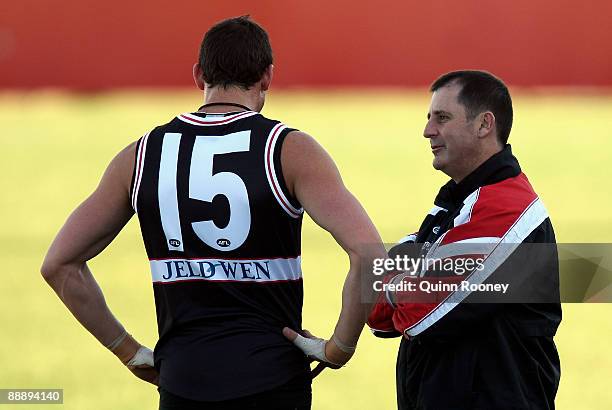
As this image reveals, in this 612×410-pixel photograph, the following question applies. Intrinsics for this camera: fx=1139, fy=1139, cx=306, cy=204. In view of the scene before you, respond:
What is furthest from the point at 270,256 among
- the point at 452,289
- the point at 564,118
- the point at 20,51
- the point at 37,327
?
the point at 20,51

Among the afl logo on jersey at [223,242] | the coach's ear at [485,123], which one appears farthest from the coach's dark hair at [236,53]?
the coach's ear at [485,123]

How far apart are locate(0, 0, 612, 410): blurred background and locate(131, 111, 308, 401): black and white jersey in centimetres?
299

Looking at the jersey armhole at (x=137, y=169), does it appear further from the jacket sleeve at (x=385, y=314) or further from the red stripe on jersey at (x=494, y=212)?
the red stripe on jersey at (x=494, y=212)

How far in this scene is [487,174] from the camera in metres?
3.32

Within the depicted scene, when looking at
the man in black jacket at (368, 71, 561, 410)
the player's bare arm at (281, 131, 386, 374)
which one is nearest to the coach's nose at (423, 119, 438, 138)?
the man in black jacket at (368, 71, 561, 410)

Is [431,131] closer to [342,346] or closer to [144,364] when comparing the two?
[342,346]

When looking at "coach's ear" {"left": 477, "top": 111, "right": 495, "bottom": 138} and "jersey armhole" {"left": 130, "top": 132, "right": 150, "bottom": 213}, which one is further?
"coach's ear" {"left": 477, "top": 111, "right": 495, "bottom": 138}

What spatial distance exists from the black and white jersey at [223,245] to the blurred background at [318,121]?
2990 mm

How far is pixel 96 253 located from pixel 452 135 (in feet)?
3.67

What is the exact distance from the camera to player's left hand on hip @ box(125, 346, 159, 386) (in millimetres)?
3453

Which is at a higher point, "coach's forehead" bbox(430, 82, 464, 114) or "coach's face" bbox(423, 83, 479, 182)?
"coach's forehead" bbox(430, 82, 464, 114)

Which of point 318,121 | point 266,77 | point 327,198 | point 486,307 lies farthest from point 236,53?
point 318,121

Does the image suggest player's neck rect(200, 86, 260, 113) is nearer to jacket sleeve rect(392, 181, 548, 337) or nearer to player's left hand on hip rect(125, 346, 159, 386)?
jacket sleeve rect(392, 181, 548, 337)

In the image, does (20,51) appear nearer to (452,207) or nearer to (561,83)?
(561,83)
